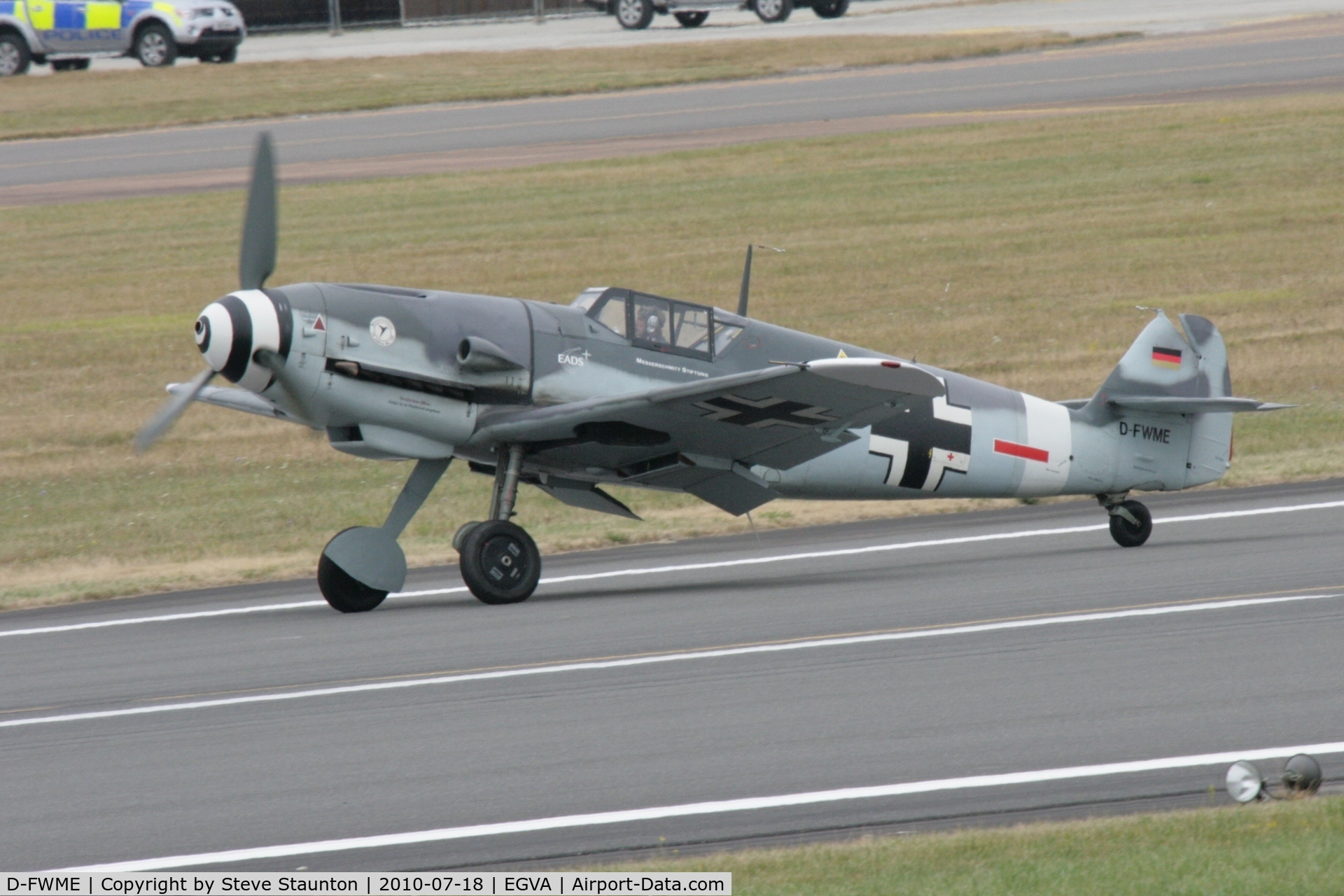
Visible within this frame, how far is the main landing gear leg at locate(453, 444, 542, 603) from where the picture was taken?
12.5m

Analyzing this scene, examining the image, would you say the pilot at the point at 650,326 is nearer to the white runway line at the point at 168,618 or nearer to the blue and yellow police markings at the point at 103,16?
the white runway line at the point at 168,618

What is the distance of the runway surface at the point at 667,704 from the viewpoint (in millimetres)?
7551

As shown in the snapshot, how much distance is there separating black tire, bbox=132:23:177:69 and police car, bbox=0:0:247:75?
0.02 m

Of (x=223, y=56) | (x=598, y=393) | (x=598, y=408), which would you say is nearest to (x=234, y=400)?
(x=598, y=393)

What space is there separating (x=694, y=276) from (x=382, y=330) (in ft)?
45.7

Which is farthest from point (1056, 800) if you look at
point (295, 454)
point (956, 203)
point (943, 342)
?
point (956, 203)

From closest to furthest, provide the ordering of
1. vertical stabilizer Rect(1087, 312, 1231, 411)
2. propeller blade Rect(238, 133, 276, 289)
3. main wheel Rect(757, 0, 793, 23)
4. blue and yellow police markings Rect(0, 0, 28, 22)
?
propeller blade Rect(238, 133, 276, 289)
vertical stabilizer Rect(1087, 312, 1231, 411)
blue and yellow police markings Rect(0, 0, 28, 22)
main wheel Rect(757, 0, 793, 23)

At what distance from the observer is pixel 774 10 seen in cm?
5019

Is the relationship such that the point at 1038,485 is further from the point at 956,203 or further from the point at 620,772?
the point at 956,203

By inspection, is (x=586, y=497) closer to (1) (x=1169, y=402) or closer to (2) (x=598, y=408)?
(2) (x=598, y=408)

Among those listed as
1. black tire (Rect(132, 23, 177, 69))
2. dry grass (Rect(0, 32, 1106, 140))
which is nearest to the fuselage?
dry grass (Rect(0, 32, 1106, 140))

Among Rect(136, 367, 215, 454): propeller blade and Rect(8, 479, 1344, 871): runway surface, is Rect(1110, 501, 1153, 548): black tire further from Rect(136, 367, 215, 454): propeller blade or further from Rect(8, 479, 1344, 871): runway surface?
Rect(136, 367, 215, 454): propeller blade

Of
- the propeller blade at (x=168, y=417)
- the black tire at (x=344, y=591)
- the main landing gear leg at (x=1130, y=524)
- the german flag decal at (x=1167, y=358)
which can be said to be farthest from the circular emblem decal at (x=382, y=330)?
the german flag decal at (x=1167, y=358)

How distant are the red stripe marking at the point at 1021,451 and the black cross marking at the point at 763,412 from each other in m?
1.88
